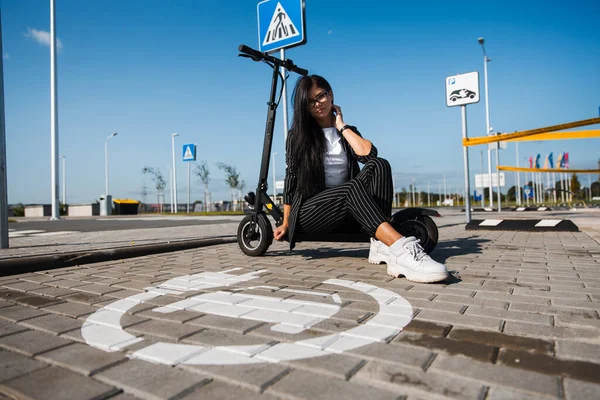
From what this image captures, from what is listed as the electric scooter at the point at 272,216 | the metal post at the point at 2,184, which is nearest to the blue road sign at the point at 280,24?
the electric scooter at the point at 272,216

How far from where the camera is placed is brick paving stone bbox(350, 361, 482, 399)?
1169 mm

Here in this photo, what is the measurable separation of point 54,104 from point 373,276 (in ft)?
57.9

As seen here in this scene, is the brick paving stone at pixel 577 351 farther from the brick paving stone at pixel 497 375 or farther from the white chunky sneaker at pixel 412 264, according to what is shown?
the white chunky sneaker at pixel 412 264

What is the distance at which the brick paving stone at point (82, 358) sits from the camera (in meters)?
1.42

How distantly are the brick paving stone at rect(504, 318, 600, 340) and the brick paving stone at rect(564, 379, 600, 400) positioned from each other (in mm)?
462

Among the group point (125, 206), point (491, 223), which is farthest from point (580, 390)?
point (125, 206)

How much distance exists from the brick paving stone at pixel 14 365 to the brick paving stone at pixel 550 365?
1659mm

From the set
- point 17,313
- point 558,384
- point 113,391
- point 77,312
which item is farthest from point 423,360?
point 17,313

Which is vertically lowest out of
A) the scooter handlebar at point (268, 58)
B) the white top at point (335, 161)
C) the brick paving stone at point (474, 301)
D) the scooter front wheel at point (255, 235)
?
the brick paving stone at point (474, 301)

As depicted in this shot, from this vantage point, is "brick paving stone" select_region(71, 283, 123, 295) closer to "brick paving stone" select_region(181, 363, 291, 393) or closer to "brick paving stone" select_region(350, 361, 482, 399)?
"brick paving stone" select_region(181, 363, 291, 393)

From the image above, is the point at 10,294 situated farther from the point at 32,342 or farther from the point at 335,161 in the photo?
the point at 335,161

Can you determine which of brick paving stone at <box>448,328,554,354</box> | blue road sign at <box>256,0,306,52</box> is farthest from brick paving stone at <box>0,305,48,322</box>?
blue road sign at <box>256,0,306,52</box>

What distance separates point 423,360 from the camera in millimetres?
1414

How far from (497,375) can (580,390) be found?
0.22 m
